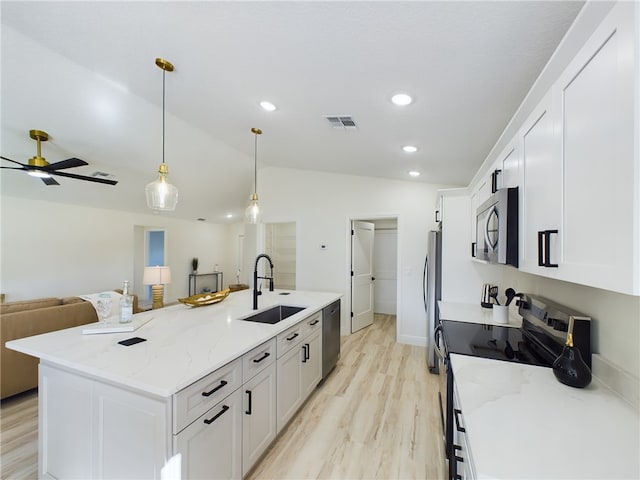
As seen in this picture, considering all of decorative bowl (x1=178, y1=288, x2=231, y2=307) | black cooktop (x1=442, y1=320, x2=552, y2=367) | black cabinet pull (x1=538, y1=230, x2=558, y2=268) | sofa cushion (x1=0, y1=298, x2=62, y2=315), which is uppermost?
A: black cabinet pull (x1=538, y1=230, x2=558, y2=268)

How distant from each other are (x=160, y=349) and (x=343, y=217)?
371 cm

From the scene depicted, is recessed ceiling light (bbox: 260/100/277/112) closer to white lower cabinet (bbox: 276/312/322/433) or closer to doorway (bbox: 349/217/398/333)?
white lower cabinet (bbox: 276/312/322/433)

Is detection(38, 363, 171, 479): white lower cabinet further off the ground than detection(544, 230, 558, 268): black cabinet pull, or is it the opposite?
detection(544, 230, 558, 268): black cabinet pull

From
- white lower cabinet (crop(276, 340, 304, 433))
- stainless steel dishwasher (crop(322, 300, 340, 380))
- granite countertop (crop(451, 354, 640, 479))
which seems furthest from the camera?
stainless steel dishwasher (crop(322, 300, 340, 380))

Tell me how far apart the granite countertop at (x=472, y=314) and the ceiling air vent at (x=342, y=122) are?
6.18 feet

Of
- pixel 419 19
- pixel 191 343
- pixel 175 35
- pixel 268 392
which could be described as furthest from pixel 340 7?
pixel 268 392

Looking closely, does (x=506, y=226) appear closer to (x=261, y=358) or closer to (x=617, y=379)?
(x=617, y=379)

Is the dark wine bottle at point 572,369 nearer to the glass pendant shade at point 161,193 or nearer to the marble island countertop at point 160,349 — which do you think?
the marble island countertop at point 160,349

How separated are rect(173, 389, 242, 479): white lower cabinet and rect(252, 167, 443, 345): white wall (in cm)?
337

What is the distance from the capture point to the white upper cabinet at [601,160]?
0.68 meters

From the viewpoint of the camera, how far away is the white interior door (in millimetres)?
4957

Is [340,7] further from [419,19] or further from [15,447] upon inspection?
[15,447]

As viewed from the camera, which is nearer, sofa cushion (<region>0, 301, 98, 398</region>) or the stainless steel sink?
sofa cushion (<region>0, 301, 98, 398</region>)

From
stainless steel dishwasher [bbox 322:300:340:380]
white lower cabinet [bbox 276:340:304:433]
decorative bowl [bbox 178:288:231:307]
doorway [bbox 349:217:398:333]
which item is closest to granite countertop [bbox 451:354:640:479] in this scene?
white lower cabinet [bbox 276:340:304:433]
